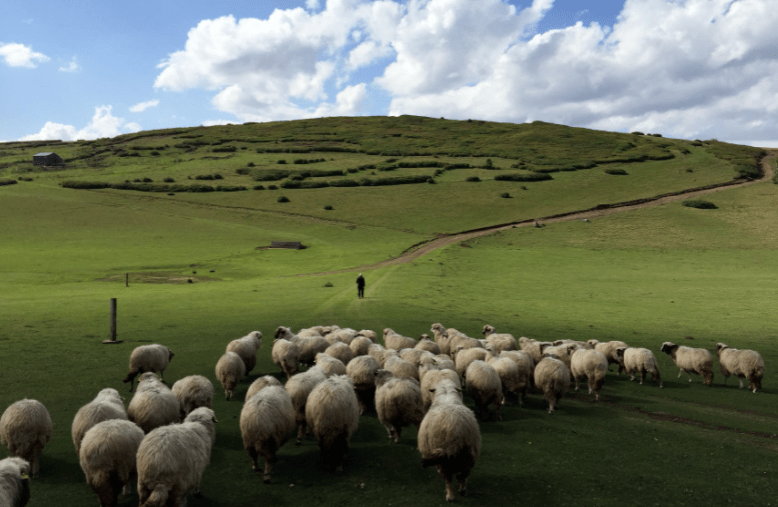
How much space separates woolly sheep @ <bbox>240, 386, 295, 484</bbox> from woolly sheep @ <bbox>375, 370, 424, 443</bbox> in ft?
7.70

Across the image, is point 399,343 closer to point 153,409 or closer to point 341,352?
point 341,352

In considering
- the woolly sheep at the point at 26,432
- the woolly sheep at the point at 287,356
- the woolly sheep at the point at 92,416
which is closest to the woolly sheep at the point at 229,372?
the woolly sheep at the point at 287,356

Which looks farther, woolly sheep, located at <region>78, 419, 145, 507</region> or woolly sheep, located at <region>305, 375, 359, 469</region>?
woolly sheep, located at <region>305, 375, 359, 469</region>

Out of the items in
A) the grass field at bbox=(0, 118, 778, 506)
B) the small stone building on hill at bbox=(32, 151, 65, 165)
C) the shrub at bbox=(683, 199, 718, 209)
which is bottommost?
the grass field at bbox=(0, 118, 778, 506)

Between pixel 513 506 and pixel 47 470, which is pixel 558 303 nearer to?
pixel 513 506

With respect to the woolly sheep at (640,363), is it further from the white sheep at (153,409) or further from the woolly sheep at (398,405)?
the white sheep at (153,409)

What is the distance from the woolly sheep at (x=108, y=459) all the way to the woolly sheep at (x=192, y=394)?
11.0 ft

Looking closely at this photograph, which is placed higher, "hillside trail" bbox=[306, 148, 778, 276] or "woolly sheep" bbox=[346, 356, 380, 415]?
"hillside trail" bbox=[306, 148, 778, 276]

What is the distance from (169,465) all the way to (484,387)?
25.2 ft

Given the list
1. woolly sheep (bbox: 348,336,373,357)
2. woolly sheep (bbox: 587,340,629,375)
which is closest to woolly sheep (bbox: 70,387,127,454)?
woolly sheep (bbox: 348,336,373,357)

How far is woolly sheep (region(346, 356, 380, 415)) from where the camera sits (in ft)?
45.7

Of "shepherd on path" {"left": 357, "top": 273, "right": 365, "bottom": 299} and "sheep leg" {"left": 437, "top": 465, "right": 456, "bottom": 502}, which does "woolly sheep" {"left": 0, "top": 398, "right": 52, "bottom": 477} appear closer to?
"sheep leg" {"left": 437, "top": 465, "right": 456, "bottom": 502}

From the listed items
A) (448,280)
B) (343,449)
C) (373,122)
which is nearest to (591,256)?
(448,280)

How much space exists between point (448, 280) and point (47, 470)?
111 ft
